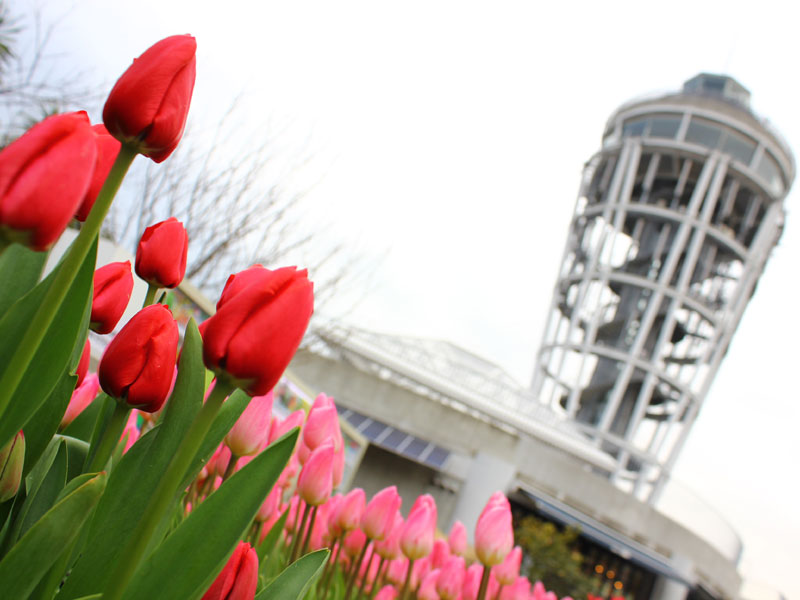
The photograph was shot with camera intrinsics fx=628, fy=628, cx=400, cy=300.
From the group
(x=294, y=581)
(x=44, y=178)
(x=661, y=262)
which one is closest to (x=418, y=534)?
(x=294, y=581)

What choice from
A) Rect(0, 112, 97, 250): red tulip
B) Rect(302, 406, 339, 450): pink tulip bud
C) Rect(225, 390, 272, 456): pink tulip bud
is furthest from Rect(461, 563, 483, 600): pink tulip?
Rect(0, 112, 97, 250): red tulip

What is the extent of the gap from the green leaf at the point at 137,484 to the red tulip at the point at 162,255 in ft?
0.57

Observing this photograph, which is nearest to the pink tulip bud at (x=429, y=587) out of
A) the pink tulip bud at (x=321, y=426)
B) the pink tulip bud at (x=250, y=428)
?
the pink tulip bud at (x=321, y=426)

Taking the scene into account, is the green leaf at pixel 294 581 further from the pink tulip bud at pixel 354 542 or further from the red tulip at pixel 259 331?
the pink tulip bud at pixel 354 542

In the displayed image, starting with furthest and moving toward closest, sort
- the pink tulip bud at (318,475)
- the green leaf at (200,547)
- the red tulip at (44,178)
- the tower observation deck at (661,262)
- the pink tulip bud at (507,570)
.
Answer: the tower observation deck at (661,262)
the pink tulip bud at (507,570)
the pink tulip bud at (318,475)
the green leaf at (200,547)
the red tulip at (44,178)

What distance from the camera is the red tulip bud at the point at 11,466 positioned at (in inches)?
20.1

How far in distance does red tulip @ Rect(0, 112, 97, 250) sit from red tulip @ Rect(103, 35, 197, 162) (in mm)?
64

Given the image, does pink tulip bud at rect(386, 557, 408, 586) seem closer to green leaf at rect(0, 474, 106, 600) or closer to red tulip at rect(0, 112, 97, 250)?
green leaf at rect(0, 474, 106, 600)

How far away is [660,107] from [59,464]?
93.9 ft

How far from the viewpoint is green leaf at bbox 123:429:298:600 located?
1.58 feet

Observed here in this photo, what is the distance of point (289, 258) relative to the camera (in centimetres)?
519

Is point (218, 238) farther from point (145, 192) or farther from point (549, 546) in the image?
point (549, 546)

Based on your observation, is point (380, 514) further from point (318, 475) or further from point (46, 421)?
point (46, 421)

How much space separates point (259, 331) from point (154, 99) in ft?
0.65
